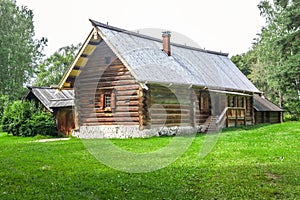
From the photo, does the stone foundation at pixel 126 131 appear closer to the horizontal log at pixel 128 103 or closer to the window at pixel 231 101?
the horizontal log at pixel 128 103

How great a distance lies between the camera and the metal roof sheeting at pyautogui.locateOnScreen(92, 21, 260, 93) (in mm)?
20178

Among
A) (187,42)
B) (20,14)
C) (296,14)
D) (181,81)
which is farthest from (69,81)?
(20,14)

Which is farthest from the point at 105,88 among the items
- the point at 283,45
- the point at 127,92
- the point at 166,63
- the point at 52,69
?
the point at 52,69

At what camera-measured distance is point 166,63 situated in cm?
2294

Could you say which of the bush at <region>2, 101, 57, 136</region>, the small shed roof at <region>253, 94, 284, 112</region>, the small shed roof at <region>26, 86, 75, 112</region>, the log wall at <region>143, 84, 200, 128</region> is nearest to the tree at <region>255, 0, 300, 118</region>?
the small shed roof at <region>253, 94, 284, 112</region>

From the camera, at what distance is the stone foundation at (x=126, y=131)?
20000 millimetres

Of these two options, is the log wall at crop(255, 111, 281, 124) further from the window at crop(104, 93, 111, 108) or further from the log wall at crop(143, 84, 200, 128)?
the window at crop(104, 93, 111, 108)

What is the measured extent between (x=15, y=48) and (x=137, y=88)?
2717cm

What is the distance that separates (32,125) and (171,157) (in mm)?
16365

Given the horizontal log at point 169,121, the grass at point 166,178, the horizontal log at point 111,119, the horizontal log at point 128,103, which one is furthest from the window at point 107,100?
the grass at point 166,178

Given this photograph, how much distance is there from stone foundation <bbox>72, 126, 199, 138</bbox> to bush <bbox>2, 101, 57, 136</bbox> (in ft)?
11.5

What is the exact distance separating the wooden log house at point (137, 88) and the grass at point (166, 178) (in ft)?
25.9

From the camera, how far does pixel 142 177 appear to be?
9.06 meters

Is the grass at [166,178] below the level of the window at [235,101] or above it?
below
